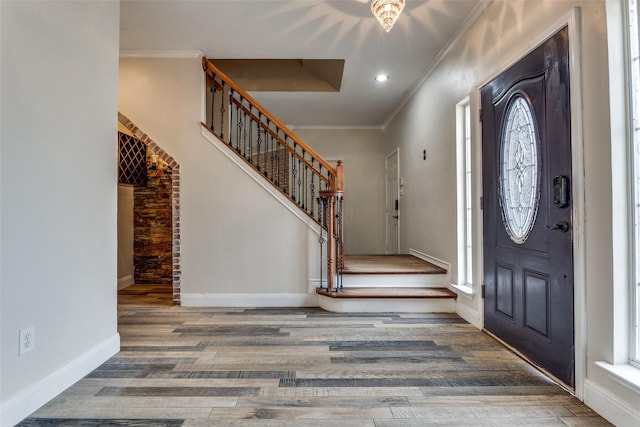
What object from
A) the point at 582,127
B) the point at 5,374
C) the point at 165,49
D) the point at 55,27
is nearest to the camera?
the point at 5,374

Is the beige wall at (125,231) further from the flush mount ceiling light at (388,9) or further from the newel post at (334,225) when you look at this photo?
the flush mount ceiling light at (388,9)

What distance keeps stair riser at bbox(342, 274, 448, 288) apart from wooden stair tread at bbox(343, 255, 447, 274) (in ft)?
0.15

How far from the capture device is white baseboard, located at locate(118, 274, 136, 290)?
189 inches

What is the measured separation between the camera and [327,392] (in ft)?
6.61

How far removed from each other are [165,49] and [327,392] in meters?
3.83

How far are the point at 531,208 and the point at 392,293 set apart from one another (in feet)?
5.72

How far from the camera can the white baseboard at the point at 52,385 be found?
169 centimetres

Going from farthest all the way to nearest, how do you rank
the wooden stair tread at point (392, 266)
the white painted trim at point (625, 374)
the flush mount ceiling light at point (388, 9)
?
the wooden stair tread at point (392, 266) → the flush mount ceiling light at point (388, 9) → the white painted trim at point (625, 374)

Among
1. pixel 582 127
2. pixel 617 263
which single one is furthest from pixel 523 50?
pixel 617 263

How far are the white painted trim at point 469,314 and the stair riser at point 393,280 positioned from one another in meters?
0.42

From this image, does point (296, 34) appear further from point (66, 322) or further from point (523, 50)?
point (66, 322)

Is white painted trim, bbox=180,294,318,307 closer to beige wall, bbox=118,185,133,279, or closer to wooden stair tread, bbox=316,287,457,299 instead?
wooden stair tread, bbox=316,287,457,299

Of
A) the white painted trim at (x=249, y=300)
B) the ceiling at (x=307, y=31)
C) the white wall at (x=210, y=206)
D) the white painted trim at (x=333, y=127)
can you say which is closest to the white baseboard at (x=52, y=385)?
the white painted trim at (x=249, y=300)

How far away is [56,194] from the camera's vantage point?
6.63 ft
